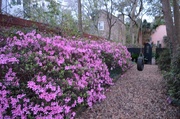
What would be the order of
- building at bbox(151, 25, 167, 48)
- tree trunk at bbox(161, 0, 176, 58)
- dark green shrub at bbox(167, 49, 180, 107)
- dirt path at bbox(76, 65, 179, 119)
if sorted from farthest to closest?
building at bbox(151, 25, 167, 48), tree trunk at bbox(161, 0, 176, 58), dark green shrub at bbox(167, 49, 180, 107), dirt path at bbox(76, 65, 179, 119)

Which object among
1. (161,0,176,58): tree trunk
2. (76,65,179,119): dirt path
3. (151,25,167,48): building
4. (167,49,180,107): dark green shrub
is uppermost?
(151,25,167,48): building

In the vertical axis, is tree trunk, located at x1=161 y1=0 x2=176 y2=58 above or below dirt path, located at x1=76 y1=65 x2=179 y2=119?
above

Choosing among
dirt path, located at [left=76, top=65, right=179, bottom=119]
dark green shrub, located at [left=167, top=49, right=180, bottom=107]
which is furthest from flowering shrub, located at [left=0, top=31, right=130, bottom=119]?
dark green shrub, located at [left=167, top=49, right=180, bottom=107]

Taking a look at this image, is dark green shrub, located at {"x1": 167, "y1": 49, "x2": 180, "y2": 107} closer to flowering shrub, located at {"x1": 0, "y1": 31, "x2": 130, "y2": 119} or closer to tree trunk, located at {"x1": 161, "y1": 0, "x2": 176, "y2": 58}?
flowering shrub, located at {"x1": 0, "y1": 31, "x2": 130, "y2": 119}

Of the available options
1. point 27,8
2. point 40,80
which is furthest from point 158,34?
point 40,80

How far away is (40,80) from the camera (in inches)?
98.6

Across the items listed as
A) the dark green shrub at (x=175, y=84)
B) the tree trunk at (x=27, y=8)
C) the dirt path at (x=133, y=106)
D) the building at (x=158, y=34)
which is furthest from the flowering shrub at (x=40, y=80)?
the building at (x=158, y=34)

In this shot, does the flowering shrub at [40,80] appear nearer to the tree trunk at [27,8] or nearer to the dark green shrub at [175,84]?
the dark green shrub at [175,84]

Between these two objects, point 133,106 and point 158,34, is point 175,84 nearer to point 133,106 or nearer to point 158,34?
point 133,106

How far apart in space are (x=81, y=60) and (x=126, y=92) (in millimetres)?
1802

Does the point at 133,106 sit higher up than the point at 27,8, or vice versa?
the point at 27,8

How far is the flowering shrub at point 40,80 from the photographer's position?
2344 mm

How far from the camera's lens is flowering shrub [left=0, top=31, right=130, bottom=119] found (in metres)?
2.34

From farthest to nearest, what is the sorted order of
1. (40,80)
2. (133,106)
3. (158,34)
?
(158,34)
(133,106)
(40,80)
